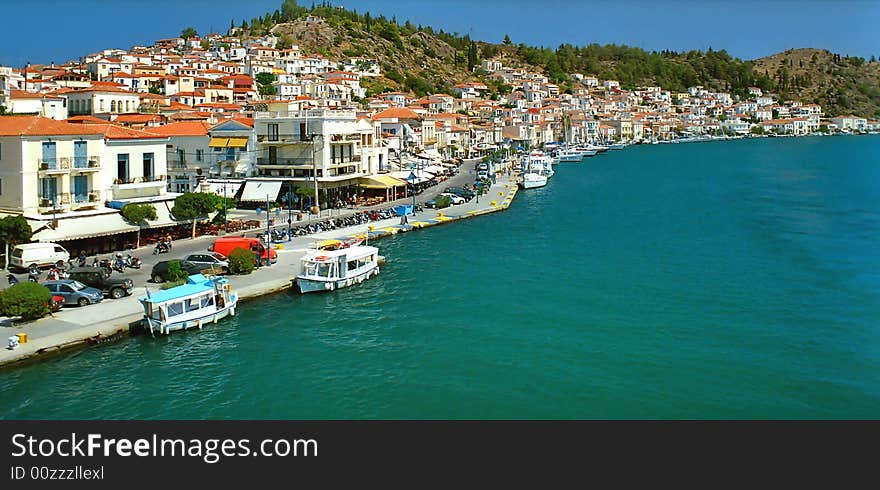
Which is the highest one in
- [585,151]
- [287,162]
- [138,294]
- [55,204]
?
[585,151]

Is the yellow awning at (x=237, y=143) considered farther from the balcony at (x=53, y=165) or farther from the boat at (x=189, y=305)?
the boat at (x=189, y=305)

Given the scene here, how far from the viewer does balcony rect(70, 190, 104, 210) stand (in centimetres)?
2548

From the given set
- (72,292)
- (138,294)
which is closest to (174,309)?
(138,294)

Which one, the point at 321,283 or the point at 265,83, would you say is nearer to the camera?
the point at 321,283

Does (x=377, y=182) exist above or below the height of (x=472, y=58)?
below

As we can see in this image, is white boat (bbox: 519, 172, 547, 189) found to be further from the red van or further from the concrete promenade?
the red van

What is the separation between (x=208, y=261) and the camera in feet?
73.7

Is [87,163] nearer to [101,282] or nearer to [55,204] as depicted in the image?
[55,204]

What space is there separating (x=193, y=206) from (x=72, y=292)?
8.83m

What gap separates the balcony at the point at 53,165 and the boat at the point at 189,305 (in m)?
7.93

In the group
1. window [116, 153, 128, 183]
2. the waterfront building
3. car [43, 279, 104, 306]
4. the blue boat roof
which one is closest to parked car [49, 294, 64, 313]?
car [43, 279, 104, 306]

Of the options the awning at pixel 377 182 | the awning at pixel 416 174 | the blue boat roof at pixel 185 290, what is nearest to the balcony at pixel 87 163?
the blue boat roof at pixel 185 290

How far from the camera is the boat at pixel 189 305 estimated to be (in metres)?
18.0

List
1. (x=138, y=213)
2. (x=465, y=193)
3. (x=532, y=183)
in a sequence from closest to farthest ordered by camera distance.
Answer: (x=138, y=213) → (x=465, y=193) → (x=532, y=183)
